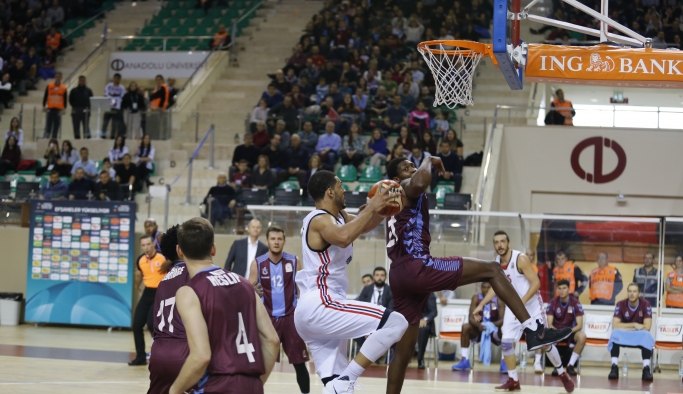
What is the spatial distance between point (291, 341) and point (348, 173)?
9285 millimetres

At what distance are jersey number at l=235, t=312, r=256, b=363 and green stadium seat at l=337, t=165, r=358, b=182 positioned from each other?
13.5 meters

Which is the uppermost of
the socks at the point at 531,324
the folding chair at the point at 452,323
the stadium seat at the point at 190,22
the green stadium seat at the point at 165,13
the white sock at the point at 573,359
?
the green stadium seat at the point at 165,13

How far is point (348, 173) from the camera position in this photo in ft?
59.8

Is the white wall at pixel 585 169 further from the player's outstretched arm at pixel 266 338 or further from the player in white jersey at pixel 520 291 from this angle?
the player's outstretched arm at pixel 266 338

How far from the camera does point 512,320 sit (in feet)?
35.7

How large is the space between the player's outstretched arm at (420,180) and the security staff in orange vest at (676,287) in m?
8.16

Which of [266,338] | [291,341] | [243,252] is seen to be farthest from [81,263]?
[266,338]

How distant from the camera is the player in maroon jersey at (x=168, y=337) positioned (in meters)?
5.42

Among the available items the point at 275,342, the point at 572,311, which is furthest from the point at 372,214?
the point at 572,311

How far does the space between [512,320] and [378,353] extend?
15.2 feet

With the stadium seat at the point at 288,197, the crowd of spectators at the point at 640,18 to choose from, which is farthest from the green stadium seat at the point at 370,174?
the crowd of spectators at the point at 640,18

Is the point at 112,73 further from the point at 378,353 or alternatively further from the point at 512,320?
the point at 378,353

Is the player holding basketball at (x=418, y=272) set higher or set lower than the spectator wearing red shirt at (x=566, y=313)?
higher

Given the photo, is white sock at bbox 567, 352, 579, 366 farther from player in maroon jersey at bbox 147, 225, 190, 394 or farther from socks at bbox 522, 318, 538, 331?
player in maroon jersey at bbox 147, 225, 190, 394
